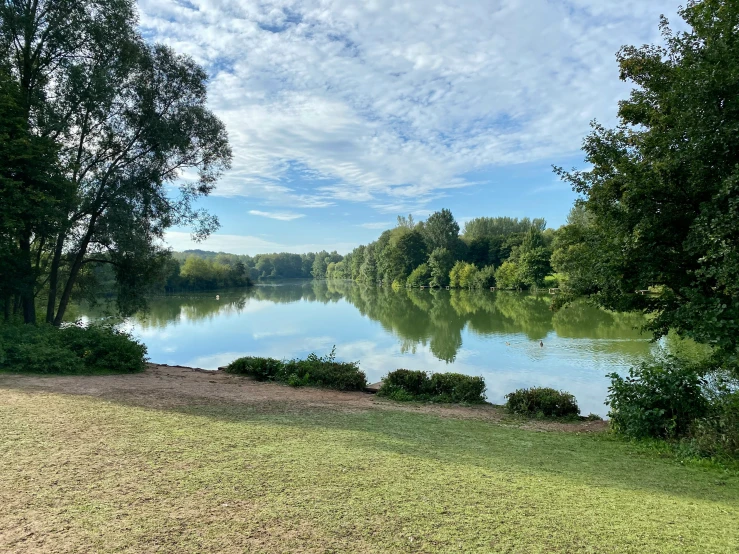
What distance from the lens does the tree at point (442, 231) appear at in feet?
271

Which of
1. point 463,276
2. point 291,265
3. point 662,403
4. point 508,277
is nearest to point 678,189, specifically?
point 662,403

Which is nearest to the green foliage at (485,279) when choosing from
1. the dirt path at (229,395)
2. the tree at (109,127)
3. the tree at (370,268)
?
the tree at (370,268)

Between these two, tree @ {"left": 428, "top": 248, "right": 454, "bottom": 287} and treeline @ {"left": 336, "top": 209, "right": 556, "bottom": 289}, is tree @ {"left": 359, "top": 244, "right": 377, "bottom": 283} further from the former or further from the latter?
tree @ {"left": 428, "top": 248, "right": 454, "bottom": 287}

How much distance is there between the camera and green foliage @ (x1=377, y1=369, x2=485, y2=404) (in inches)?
368

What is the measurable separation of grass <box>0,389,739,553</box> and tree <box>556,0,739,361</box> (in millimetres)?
2452

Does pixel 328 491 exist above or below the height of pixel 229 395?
above

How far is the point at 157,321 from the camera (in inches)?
1280

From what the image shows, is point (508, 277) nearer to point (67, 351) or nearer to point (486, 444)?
point (67, 351)

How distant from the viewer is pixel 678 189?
21.6ft

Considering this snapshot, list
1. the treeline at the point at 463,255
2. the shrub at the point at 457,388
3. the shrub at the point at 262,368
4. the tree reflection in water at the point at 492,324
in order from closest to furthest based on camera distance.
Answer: the shrub at the point at 457,388
the shrub at the point at 262,368
the tree reflection in water at the point at 492,324
the treeline at the point at 463,255

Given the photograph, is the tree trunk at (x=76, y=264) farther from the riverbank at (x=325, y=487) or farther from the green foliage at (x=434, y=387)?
the green foliage at (x=434, y=387)

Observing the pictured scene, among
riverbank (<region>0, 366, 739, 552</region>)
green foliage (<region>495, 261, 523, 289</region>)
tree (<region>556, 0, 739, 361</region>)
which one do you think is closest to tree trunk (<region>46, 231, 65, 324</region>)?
riverbank (<region>0, 366, 739, 552</region>)

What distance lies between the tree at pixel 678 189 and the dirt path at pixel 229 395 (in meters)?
2.63

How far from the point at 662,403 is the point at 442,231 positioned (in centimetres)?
7869
